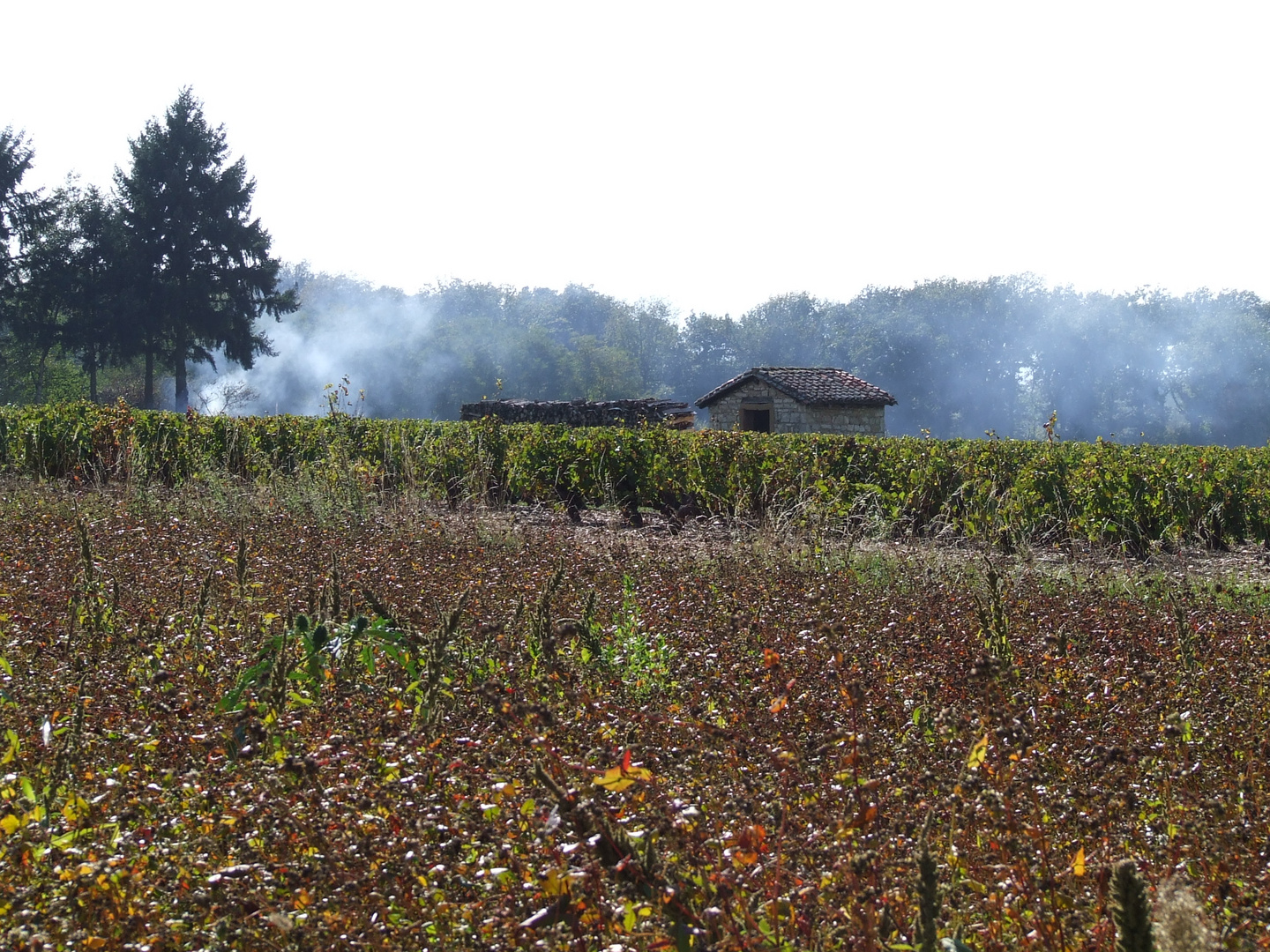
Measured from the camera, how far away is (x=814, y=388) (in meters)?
24.9

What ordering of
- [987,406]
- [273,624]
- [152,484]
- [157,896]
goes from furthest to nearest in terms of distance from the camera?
[987,406]
[152,484]
[273,624]
[157,896]

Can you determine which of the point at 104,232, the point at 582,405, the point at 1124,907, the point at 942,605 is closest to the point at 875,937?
the point at 1124,907

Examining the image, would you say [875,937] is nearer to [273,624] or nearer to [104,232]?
[273,624]

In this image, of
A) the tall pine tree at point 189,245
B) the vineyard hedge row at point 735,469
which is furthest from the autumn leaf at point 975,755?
the tall pine tree at point 189,245

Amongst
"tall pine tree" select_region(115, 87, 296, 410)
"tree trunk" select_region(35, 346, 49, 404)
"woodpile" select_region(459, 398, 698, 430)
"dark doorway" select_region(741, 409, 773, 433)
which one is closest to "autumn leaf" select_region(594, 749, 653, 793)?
"woodpile" select_region(459, 398, 698, 430)

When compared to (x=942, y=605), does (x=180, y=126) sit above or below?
above

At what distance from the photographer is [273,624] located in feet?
14.3

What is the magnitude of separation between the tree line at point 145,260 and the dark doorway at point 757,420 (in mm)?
22321

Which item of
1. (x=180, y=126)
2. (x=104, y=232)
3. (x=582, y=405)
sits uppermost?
(x=180, y=126)

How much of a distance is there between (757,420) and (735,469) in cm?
1441

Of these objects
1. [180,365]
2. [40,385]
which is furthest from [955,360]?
[40,385]

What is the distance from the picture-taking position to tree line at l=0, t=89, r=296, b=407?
36.2 m

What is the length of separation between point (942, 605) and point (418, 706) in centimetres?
324

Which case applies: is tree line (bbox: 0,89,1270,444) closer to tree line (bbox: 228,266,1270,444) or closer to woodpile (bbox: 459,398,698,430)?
tree line (bbox: 228,266,1270,444)
